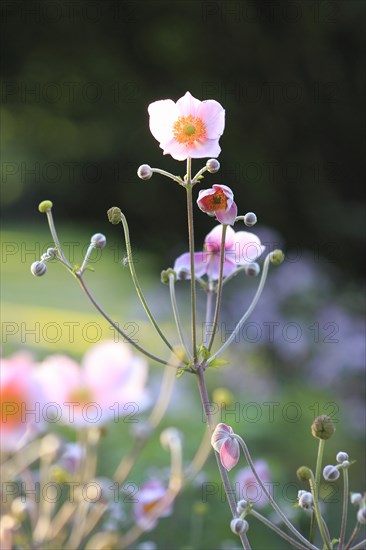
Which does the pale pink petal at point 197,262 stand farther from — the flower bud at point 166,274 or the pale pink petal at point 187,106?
the pale pink petal at point 187,106

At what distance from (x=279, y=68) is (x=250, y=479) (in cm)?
258

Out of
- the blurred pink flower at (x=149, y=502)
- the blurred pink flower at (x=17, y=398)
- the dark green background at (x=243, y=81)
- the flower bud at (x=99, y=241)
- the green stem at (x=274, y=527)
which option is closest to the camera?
the green stem at (x=274, y=527)

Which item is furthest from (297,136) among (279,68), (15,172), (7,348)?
(15,172)

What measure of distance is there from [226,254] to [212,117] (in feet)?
0.46

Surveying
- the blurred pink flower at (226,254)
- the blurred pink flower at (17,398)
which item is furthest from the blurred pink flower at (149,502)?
the blurred pink flower at (226,254)

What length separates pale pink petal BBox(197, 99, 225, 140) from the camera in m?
0.60

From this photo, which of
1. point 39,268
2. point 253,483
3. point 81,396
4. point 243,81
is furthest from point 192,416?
point 243,81

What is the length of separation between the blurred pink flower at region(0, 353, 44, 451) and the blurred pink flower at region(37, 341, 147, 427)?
0.17ft

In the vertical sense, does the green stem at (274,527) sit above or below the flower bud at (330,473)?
below

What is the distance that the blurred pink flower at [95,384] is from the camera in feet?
2.67

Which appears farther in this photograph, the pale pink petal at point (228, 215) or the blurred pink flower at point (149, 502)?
the blurred pink flower at point (149, 502)

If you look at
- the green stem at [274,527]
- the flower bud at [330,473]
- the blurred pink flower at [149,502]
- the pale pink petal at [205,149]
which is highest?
the pale pink petal at [205,149]

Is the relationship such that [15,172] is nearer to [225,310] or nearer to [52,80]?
[52,80]

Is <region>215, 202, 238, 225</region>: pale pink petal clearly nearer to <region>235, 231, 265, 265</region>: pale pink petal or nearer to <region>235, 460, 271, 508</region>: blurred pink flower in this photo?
<region>235, 231, 265, 265</region>: pale pink petal
